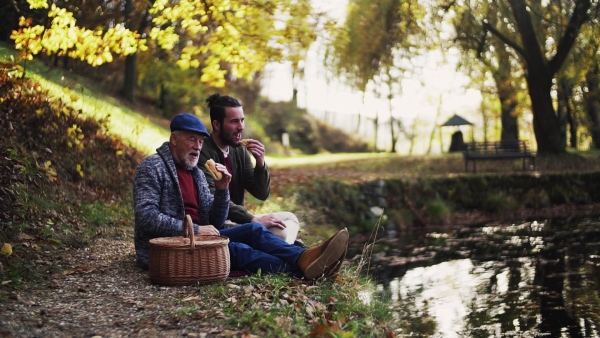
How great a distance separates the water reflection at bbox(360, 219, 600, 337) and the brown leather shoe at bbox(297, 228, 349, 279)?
1.30m

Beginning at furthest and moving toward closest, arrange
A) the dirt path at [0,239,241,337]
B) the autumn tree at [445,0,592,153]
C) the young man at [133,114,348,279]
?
the autumn tree at [445,0,592,153] < the young man at [133,114,348,279] < the dirt path at [0,239,241,337]

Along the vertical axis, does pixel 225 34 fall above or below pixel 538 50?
below

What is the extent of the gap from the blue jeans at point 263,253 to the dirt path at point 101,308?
593 mm

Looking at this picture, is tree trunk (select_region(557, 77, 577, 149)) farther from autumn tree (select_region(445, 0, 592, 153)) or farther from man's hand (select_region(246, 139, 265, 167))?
man's hand (select_region(246, 139, 265, 167))

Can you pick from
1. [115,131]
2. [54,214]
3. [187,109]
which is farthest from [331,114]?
[54,214]

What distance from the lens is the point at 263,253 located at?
5.55 m

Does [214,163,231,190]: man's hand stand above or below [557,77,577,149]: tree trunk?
below

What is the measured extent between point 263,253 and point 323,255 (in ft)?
2.05

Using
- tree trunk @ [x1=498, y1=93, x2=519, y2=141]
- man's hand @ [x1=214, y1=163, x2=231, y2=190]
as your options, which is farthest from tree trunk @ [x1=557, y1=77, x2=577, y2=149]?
man's hand @ [x1=214, y1=163, x2=231, y2=190]

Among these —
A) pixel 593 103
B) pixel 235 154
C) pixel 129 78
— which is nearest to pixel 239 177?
pixel 235 154

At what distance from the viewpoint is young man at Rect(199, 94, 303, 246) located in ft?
19.8

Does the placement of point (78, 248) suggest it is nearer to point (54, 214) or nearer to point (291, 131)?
point (54, 214)

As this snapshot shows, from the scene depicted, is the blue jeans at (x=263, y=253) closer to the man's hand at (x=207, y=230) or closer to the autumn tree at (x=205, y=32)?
the man's hand at (x=207, y=230)

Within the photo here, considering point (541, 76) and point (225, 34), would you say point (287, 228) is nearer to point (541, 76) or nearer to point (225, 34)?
point (225, 34)
